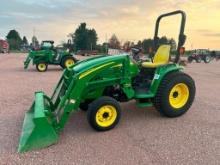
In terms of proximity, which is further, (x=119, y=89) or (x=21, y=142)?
(x=119, y=89)

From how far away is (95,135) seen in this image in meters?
4.67

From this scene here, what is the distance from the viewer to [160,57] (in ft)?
20.0

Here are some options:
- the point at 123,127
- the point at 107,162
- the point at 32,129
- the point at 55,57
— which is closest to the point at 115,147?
the point at 107,162

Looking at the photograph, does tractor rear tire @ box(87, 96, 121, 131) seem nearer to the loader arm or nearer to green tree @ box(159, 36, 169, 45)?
the loader arm

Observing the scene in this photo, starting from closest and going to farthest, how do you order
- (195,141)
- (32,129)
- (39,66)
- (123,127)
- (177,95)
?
1. (32,129)
2. (195,141)
3. (123,127)
4. (177,95)
5. (39,66)

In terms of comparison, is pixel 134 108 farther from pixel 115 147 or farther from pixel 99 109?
pixel 115 147

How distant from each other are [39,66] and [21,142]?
11.5 metres

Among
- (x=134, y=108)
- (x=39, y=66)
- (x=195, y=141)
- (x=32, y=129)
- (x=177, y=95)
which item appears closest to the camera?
(x=32, y=129)

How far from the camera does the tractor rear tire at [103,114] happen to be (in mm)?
4629

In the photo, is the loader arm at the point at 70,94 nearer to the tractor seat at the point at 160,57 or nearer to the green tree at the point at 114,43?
the tractor seat at the point at 160,57

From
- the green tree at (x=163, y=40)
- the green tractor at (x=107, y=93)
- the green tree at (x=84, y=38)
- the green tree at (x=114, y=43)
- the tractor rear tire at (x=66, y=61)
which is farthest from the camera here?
the green tree at (x=84, y=38)

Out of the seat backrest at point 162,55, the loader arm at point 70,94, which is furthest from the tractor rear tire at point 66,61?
the loader arm at point 70,94

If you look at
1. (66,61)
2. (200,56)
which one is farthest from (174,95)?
(200,56)

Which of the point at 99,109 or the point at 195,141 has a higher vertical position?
the point at 99,109
